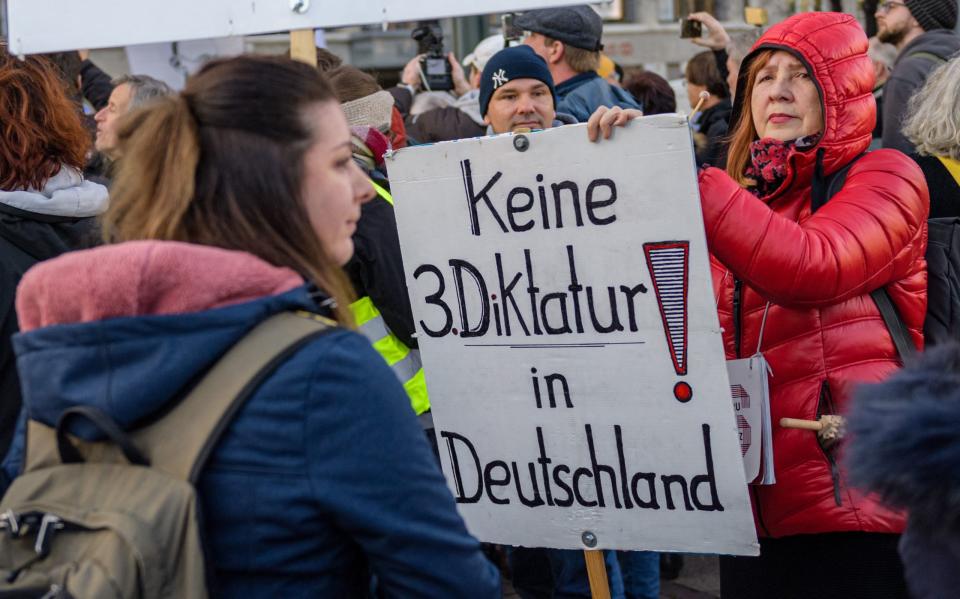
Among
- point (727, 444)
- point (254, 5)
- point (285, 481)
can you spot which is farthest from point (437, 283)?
point (285, 481)

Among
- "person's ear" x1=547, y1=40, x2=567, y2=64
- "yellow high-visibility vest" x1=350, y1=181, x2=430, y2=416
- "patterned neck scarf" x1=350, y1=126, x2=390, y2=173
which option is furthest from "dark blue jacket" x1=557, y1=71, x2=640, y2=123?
"yellow high-visibility vest" x1=350, y1=181, x2=430, y2=416

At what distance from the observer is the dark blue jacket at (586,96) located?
187 inches

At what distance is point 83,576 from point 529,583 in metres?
2.72

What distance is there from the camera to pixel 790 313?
2.43m

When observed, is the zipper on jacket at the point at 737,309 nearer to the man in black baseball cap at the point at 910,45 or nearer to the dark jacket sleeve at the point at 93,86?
the man in black baseball cap at the point at 910,45

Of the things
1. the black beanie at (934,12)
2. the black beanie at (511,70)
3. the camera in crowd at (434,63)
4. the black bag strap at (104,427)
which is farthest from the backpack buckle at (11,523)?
the camera in crowd at (434,63)

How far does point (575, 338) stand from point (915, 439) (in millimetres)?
1116

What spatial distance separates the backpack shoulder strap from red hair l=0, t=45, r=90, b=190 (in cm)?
171

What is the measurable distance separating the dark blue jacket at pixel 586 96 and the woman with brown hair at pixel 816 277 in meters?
2.14

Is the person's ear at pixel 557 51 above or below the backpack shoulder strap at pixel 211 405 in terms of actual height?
below

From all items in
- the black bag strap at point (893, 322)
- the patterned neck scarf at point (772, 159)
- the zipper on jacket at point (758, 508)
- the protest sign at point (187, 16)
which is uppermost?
the protest sign at point (187, 16)

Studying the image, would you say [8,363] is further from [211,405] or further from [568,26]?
[568,26]

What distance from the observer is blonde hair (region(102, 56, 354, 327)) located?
1530mm

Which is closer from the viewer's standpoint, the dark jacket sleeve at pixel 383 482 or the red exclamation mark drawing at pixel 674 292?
the dark jacket sleeve at pixel 383 482
